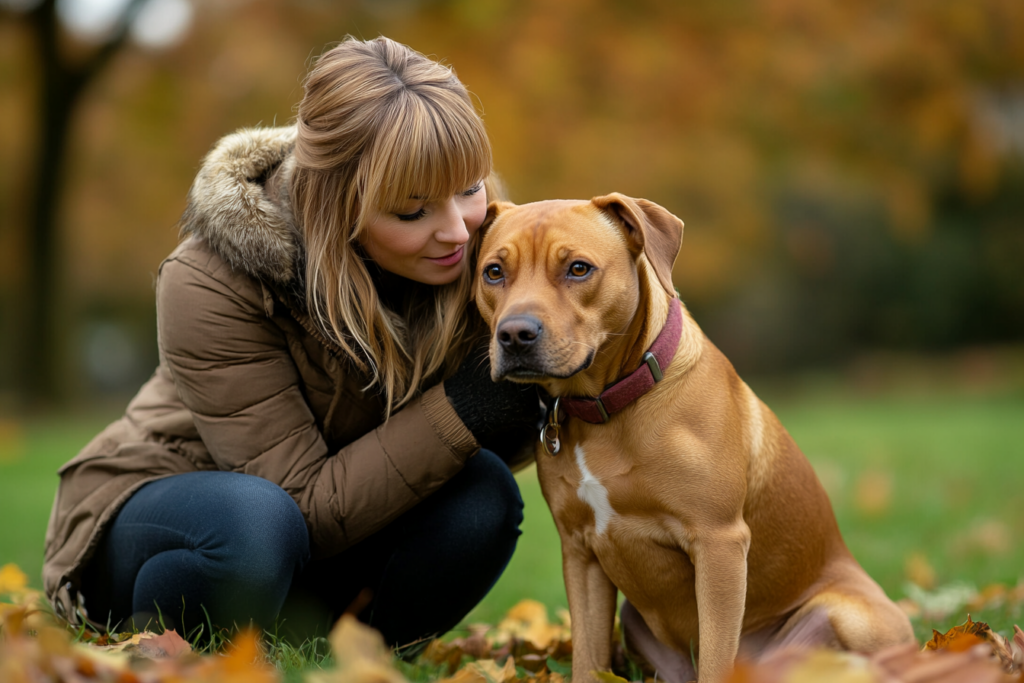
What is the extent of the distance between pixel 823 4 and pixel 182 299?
7371 millimetres

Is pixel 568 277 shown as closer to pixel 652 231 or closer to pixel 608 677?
pixel 652 231

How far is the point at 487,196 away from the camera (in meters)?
3.21

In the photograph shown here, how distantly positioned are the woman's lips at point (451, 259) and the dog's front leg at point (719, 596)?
1119 millimetres

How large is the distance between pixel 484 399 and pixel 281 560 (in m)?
0.77

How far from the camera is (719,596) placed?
2.56m

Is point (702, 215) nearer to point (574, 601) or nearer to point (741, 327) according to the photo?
point (741, 327)

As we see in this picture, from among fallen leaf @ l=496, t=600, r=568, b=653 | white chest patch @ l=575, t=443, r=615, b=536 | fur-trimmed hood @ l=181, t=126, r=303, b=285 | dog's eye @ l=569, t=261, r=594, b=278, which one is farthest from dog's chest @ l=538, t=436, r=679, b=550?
fur-trimmed hood @ l=181, t=126, r=303, b=285

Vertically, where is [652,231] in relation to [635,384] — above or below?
above

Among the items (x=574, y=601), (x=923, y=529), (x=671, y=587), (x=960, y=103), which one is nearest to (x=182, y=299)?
(x=574, y=601)

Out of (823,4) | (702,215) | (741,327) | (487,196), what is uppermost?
(823,4)

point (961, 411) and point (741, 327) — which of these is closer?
point (961, 411)

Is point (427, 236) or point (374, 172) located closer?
point (374, 172)

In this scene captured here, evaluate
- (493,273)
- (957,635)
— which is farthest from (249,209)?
(957,635)

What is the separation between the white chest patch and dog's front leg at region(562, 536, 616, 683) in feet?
0.54
